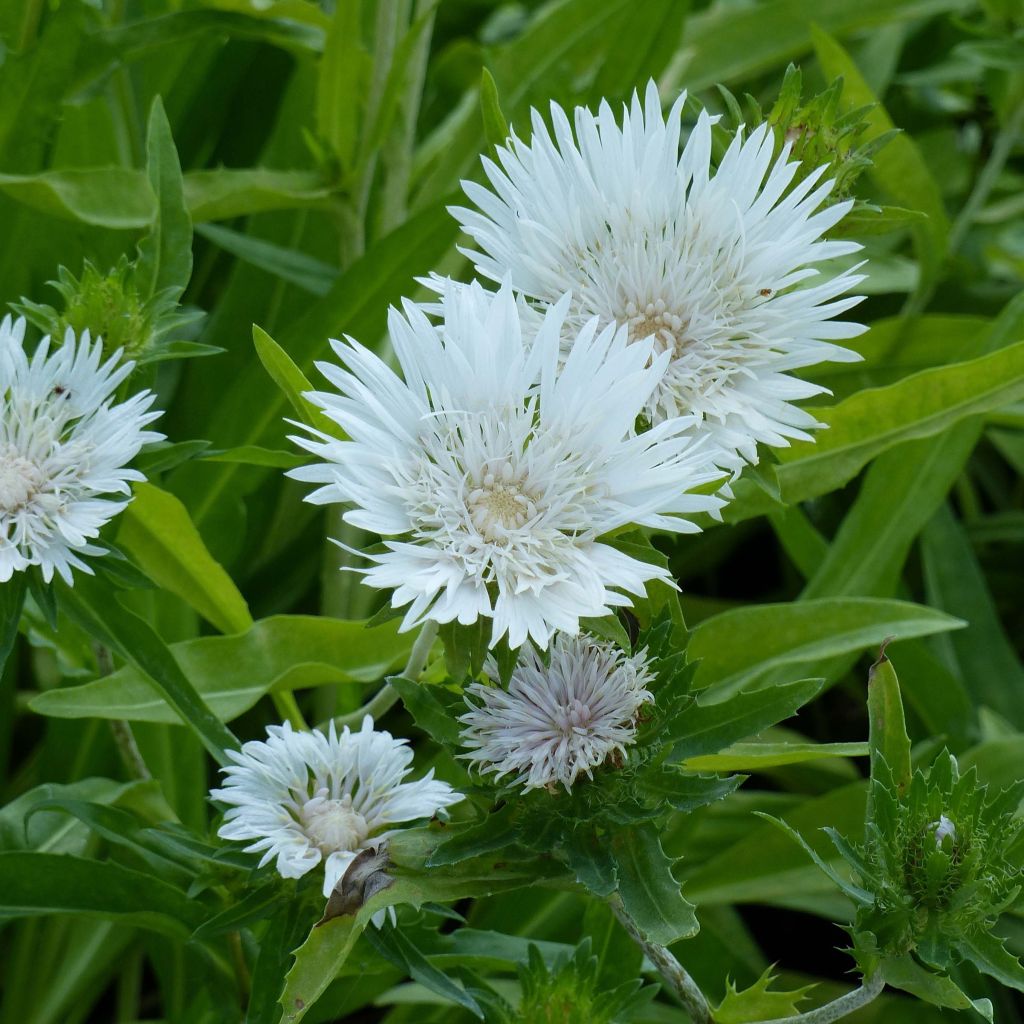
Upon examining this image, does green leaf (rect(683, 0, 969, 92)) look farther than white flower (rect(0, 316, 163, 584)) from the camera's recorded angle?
Yes

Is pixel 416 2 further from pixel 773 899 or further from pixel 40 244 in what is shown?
pixel 773 899

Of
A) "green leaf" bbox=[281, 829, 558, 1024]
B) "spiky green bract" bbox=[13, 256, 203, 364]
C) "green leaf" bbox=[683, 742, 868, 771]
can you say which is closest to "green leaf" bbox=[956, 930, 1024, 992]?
"green leaf" bbox=[683, 742, 868, 771]

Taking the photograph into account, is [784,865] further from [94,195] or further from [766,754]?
[94,195]

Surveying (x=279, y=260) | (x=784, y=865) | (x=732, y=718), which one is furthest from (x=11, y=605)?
(x=784, y=865)

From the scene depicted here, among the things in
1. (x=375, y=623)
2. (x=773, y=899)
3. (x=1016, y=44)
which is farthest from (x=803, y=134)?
(x=1016, y=44)

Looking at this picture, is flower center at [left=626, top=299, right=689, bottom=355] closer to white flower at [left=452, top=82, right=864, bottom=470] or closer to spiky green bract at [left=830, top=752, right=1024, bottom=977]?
white flower at [left=452, top=82, right=864, bottom=470]

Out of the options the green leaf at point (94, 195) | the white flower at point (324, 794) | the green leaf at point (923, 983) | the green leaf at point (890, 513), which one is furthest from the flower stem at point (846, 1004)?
the green leaf at point (94, 195)
